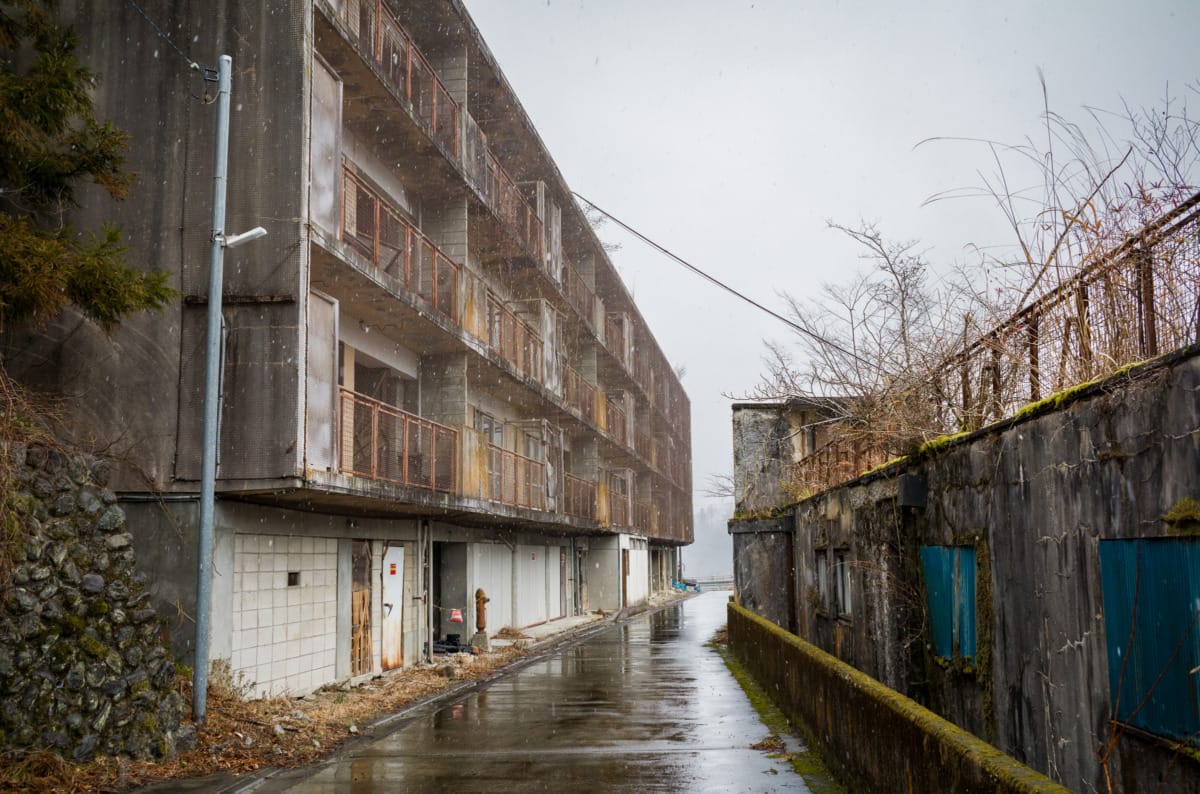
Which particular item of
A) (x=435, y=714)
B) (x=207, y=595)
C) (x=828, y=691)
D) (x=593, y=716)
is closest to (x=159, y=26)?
(x=207, y=595)

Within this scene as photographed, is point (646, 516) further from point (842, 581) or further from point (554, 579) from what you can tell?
point (842, 581)

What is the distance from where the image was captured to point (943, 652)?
922cm

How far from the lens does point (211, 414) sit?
10742mm

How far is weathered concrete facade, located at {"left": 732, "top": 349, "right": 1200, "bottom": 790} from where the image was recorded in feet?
16.9

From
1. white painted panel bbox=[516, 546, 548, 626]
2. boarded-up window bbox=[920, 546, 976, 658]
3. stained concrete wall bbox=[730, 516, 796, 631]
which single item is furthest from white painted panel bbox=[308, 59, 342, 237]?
white painted panel bbox=[516, 546, 548, 626]

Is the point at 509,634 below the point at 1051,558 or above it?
below

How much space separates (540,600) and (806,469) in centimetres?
1195

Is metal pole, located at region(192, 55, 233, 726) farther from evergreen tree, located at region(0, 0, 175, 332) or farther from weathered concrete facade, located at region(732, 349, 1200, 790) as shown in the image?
weathered concrete facade, located at region(732, 349, 1200, 790)

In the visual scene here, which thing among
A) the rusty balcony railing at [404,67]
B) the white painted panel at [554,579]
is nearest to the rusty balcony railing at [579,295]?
the white painted panel at [554,579]

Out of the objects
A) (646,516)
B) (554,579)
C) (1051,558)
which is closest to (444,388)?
(1051,558)

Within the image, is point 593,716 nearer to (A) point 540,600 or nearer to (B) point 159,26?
(B) point 159,26

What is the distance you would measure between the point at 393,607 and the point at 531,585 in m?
11.1

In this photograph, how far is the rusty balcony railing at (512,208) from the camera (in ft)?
68.5

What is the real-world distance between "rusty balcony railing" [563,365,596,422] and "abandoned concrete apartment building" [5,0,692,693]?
330 centimetres
